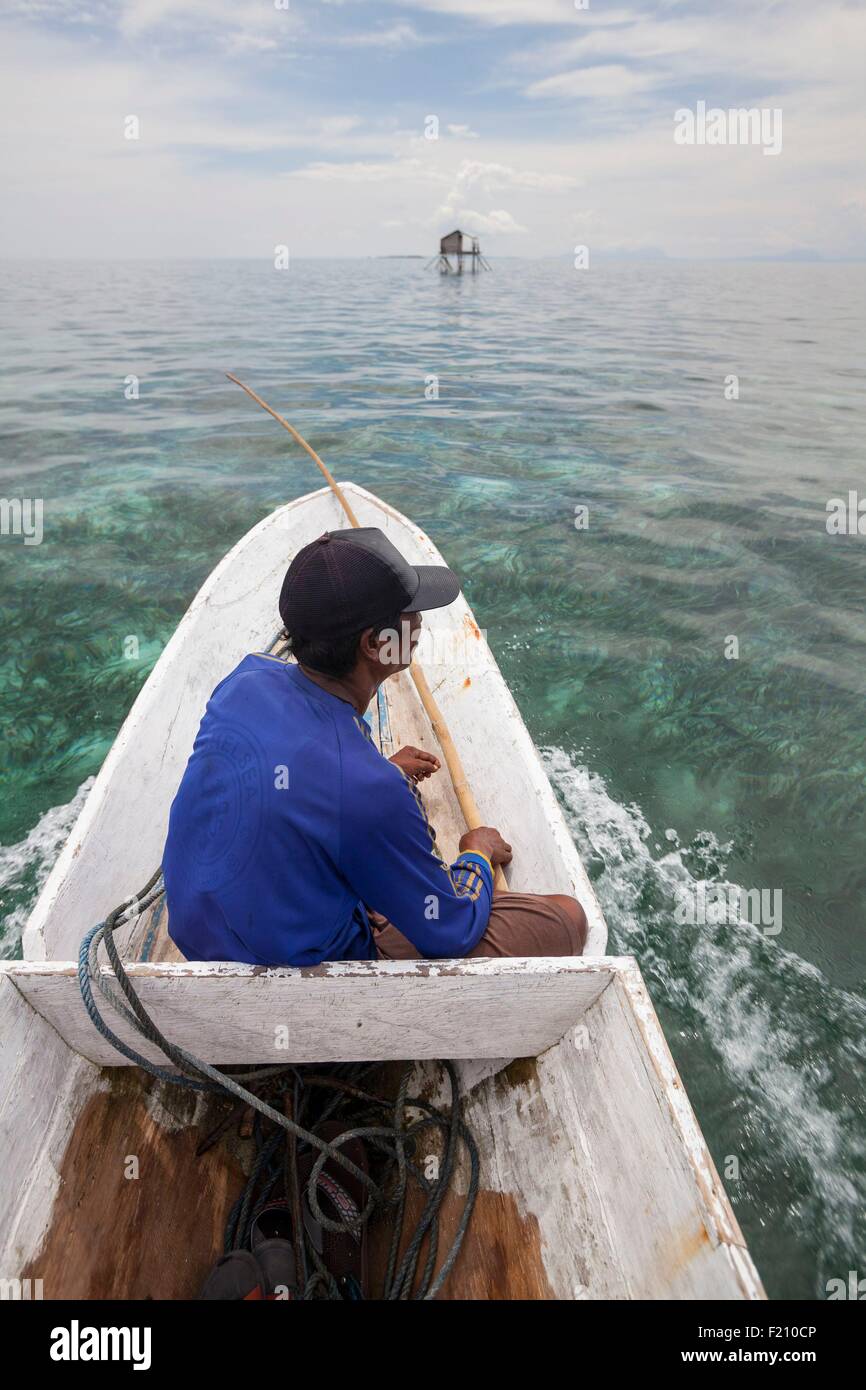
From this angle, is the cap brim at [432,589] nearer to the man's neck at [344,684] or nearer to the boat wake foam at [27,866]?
the man's neck at [344,684]

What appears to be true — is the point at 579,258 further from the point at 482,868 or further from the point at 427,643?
the point at 482,868

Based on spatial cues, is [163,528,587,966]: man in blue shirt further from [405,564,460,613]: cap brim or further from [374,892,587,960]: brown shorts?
[374,892,587,960]: brown shorts

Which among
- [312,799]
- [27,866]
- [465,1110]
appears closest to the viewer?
[312,799]

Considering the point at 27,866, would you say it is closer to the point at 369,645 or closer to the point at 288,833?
the point at 288,833

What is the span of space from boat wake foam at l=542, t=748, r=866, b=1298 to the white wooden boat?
54.0 inches

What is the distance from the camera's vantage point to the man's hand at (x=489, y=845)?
314cm

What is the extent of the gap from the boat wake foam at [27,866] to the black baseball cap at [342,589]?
121 inches

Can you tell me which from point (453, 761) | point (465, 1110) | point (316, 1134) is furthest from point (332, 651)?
point (453, 761)

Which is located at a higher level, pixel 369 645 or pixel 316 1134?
pixel 369 645

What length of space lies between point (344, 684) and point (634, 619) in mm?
5641

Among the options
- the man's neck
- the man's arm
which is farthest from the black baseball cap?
the man's arm

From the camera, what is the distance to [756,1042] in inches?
143

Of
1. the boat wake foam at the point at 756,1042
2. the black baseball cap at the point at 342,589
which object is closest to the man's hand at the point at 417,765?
the black baseball cap at the point at 342,589

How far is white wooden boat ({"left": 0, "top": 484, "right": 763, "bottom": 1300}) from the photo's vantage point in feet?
6.39
